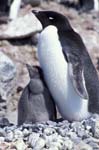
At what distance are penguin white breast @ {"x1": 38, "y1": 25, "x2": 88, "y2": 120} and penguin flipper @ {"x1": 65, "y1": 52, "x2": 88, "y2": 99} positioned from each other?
0.15 feet

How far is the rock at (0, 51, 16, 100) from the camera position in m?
6.76

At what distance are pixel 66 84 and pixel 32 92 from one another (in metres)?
0.28

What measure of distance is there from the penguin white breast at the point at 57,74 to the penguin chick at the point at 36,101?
0.17ft

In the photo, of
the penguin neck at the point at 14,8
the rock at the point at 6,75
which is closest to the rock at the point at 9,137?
the rock at the point at 6,75

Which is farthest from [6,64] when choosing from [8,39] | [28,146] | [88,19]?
[88,19]

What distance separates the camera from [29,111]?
497 cm

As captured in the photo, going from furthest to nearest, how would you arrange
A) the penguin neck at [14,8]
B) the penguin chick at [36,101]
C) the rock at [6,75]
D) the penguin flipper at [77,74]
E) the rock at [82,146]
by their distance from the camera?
the penguin neck at [14,8], the rock at [6,75], the penguin chick at [36,101], the penguin flipper at [77,74], the rock at [82,146]

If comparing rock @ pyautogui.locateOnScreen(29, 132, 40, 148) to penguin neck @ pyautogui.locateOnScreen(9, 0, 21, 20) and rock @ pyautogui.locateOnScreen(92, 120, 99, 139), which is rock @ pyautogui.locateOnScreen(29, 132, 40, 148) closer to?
rock @ pyautogui.locateOnScreen(92, 120, 99, 139)

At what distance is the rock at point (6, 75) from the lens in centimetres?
676

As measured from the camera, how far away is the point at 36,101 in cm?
495

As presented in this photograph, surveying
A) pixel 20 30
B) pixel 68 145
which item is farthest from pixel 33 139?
pixel 20 30

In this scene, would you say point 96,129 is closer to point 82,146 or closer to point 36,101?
point 82,146

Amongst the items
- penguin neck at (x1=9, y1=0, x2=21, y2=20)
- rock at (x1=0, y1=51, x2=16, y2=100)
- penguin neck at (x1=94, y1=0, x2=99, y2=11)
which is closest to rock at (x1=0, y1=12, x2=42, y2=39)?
penguin neck at (x1=9, y1=0, x2=21, y2=20)

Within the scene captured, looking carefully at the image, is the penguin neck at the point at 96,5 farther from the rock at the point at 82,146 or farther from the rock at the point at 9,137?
the rock at the point at 82,146
